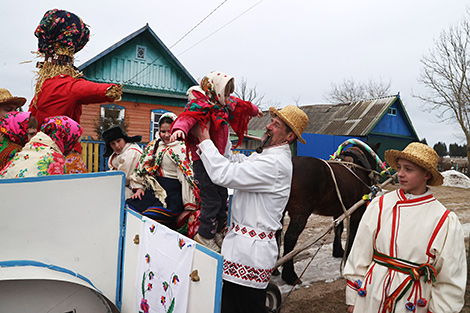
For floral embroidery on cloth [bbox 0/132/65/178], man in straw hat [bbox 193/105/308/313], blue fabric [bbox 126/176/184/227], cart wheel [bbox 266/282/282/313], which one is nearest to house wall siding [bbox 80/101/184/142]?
blue fabric [bbox 126/176/184/227]

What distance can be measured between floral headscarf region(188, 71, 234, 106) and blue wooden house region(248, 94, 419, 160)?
15.7 m

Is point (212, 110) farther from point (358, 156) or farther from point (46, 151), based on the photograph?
point (358, 156)

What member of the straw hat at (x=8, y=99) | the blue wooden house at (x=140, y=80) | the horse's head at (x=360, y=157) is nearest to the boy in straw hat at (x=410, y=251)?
the horse's head at (x=360, y=157)

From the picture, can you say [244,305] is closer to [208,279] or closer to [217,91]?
[208,279]

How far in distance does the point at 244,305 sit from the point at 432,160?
1577 mm

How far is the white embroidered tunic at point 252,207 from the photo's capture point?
2.13 m

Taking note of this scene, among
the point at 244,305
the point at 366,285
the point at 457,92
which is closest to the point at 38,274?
the point at 244,305

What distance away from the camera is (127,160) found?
13.2 ft

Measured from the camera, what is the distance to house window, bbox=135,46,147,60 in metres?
12.7

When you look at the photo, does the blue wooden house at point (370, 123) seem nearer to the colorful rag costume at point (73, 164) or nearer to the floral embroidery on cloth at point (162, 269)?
the colorful rag costume at point (73, 164)

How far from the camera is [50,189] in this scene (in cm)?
211

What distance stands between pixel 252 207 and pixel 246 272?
425 millimetres

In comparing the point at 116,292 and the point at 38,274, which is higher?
the point at 38,274

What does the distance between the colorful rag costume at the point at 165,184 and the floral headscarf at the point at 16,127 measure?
3.61ft
